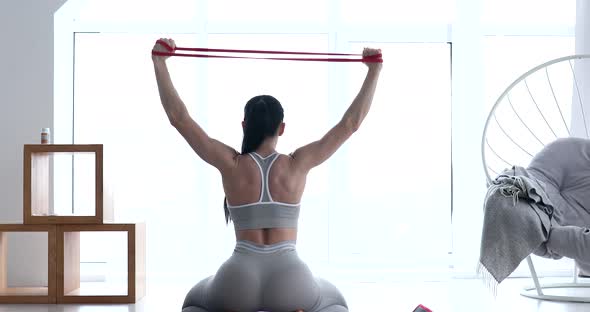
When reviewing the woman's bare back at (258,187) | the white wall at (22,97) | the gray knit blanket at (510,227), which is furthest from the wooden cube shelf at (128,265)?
the gray knit blanket at (510,227)

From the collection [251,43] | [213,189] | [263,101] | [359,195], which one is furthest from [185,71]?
[263,101]

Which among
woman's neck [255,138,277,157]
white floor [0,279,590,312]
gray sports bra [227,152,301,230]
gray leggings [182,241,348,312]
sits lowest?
white floor [0,279,590,312]

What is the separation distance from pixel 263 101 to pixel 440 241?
2.77 metres

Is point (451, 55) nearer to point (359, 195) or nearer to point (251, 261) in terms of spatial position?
point (359, 195)

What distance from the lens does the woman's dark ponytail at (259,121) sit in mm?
2449

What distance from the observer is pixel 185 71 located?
4828 millimetres

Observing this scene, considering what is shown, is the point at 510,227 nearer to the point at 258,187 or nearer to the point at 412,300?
the point at 412,300

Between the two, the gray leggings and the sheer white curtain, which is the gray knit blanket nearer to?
the gray leggings

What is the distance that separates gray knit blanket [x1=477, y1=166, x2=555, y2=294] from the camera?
3.16 metres

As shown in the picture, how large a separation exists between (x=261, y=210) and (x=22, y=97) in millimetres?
2369

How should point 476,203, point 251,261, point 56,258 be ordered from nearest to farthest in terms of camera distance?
1. point 251,261
2. point 56,258
3. point 476,203

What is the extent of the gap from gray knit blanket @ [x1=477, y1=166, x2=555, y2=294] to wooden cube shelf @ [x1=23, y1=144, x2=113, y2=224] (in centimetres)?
181

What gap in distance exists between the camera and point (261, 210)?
2.39 meters

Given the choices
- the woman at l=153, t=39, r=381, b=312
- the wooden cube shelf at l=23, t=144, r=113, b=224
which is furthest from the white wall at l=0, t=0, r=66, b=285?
the woman at l=153, t=39, r=381, b=312
